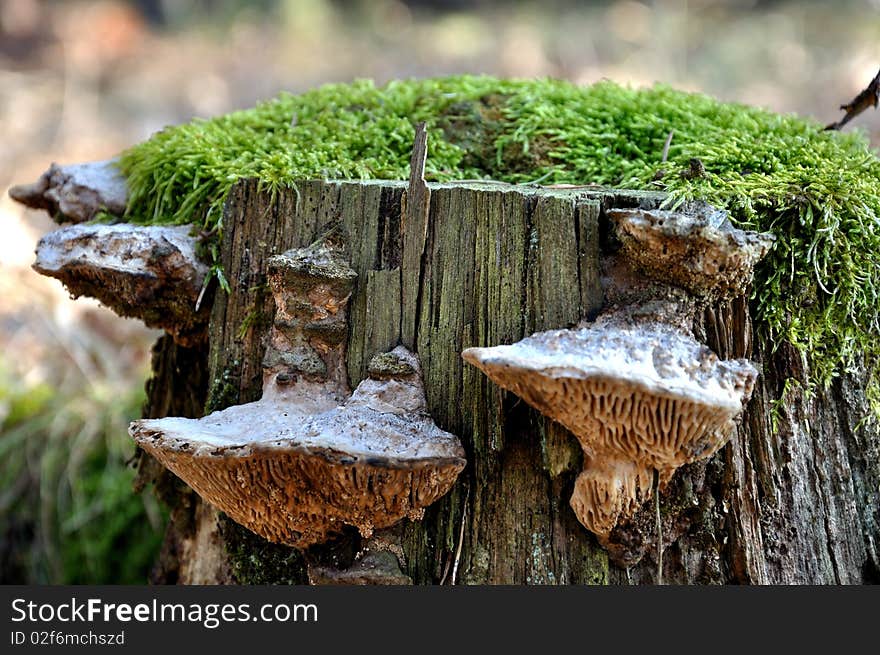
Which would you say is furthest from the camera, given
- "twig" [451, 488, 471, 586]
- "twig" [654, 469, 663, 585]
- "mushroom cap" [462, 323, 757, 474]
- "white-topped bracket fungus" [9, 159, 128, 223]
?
"white-topped bracket fungus" [9, 159, 128, 223]

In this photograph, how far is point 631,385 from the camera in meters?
1.83

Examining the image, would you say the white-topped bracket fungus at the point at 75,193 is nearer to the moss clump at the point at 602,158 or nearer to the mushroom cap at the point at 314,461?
the moss clump at the point at 602,158

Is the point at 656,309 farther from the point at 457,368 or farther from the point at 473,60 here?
the point at 473,60

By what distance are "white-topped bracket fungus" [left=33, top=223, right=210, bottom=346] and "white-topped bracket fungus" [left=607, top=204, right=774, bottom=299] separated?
1.64 meters

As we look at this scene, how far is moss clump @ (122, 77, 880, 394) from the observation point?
246 centimetres

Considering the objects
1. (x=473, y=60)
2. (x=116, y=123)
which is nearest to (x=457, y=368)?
(x=116, y=123)

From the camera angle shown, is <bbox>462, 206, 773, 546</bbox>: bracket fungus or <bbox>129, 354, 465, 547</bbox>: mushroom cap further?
<bbox>129, 354, 465, 547</bbox>: mushroom cap

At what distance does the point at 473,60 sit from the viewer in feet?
45.3

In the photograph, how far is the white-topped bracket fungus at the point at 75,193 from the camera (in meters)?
3.14

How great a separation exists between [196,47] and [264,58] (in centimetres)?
172

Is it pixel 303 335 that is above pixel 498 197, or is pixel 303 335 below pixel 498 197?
below

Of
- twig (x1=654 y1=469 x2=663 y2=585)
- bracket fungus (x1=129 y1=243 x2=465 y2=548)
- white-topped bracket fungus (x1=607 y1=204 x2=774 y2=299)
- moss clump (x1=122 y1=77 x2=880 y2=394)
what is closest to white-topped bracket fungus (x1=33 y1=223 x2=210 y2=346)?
moss clump (x1=122 y1=77 x2=880 y2=394)

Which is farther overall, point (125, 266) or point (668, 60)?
point (668, 60)

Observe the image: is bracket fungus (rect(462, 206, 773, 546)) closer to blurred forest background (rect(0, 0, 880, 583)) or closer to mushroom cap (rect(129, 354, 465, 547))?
mushroom cap (rect(129, 354, 465, 547))
